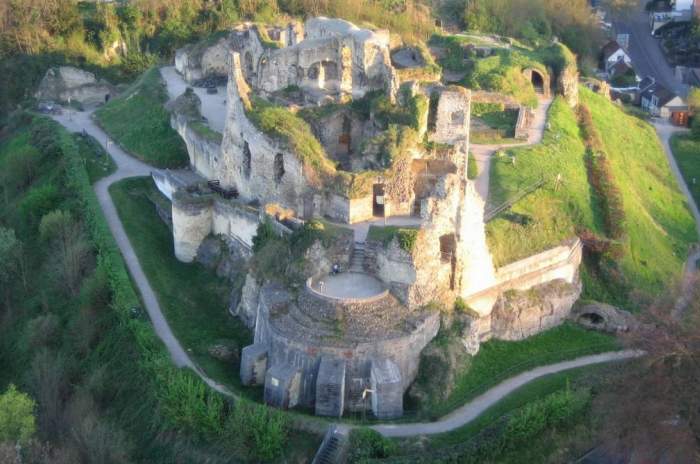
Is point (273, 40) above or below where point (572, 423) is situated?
above

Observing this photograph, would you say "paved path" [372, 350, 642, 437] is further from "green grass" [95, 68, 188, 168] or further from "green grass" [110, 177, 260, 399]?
"green grass" [95, 68, 188, 168]

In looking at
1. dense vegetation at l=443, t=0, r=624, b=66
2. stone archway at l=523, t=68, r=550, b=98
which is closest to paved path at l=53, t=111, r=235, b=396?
stone archway at l=523, t=68, r=550, b=98

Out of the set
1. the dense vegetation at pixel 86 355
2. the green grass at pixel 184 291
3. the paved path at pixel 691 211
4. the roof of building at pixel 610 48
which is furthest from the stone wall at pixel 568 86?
the dense vegetation at pixel 86 355

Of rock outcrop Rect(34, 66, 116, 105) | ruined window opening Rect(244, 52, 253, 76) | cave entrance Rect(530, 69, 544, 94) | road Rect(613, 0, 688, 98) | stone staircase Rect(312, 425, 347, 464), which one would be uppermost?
ruined window opening Rect(244, 52, 253, 76)

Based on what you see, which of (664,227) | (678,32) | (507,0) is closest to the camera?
(664,227)

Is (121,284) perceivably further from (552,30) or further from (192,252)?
(552,30)

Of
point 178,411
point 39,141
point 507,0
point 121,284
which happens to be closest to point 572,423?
point 178,411

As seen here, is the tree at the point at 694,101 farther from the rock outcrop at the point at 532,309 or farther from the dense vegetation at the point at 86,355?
the dense vegetation at the point at 86,355
